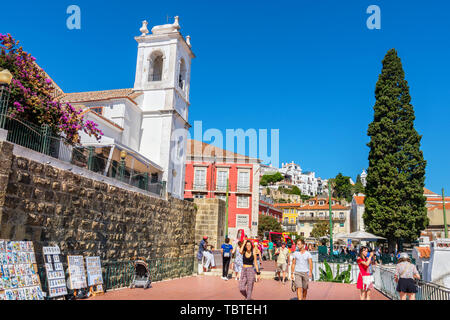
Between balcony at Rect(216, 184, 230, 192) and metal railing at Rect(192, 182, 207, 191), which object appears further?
metal railing at Rect(192, 182, 207, 191)

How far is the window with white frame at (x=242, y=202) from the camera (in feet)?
127

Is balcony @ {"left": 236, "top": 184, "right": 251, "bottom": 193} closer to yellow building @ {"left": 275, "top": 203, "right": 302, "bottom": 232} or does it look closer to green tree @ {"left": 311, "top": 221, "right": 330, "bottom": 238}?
green tree @ {"left": 311, "top": 221, "right": 330, "bottom": 238}

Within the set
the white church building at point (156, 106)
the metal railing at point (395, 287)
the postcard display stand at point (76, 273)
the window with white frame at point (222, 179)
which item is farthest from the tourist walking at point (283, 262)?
the window with white frame at point (222, 179)

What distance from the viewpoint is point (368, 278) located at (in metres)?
8.62

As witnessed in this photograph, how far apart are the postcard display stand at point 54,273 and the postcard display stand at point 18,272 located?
522 millimetres

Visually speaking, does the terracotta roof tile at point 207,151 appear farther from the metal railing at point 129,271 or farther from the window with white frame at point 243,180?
the metal railing at point 129,271

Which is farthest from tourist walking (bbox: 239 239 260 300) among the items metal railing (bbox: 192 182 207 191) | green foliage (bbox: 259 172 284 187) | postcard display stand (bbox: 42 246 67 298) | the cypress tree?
green foliage (bbox: 259 172 284 187)

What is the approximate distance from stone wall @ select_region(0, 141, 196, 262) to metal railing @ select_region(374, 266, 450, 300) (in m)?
8.61

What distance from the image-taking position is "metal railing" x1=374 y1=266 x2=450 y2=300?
22.9 ft

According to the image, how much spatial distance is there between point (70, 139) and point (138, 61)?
11451mm

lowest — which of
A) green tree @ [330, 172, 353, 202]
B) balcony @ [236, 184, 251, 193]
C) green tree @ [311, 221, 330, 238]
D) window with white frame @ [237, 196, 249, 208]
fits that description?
green tree @ [311, 221, 330, 238]

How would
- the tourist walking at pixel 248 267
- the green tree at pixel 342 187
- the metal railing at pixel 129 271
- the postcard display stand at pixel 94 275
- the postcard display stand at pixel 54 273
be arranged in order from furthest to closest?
1. the green tree at pixel 342 187
2. the metal railing at pixel 129 271
3. the postcard display stand at pixel 94 275
4. the tourist walking at pixel 248 267
5. the postcard display stand at pixel 54 273

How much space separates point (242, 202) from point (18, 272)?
33.0m

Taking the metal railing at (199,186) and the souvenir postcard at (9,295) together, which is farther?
the metal railing at (199,186)
